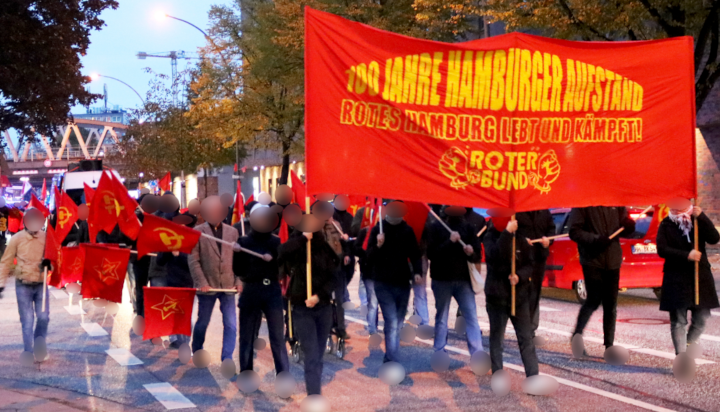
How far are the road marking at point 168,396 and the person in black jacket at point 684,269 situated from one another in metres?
4.55

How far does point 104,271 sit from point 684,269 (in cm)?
672

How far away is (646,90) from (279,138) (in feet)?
84.1

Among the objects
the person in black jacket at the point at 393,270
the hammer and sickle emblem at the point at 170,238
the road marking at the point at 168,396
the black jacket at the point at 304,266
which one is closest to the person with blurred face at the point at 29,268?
the hammer and sickle emblem at the point at 170,238

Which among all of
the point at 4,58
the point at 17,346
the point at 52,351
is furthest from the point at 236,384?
the point at 4,58

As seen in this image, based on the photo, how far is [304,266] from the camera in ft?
24.0

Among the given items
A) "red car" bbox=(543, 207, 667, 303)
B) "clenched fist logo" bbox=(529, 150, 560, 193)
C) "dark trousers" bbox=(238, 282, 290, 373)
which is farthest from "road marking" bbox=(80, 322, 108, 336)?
"clenched fist logo" bbox=(529, 150, 560, 193)

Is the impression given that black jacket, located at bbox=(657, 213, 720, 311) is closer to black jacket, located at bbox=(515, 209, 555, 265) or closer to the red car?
black jacket, located at bbox=(515, 209, 555, 265)

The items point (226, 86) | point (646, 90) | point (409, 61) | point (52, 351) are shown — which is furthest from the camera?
point (226, 86)

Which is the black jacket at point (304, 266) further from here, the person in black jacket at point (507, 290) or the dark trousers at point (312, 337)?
the person in black jacket at point (507, 290)

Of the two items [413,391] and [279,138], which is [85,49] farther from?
[413,391]

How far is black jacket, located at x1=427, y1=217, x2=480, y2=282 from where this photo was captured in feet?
29.3

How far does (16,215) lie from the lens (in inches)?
643

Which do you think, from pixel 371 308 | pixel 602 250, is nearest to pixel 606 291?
pixel 602 250

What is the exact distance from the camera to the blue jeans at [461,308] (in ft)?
29.2
